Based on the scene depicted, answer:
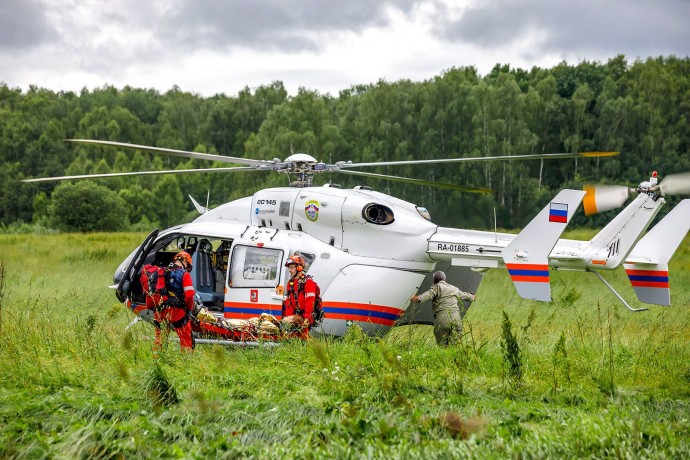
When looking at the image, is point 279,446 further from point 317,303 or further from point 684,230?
point 684,230

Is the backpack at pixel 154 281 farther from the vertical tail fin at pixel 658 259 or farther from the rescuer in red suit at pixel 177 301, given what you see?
the vertical tail fin at pixel 658 259

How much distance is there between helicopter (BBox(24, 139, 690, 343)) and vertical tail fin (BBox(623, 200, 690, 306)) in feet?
0.05

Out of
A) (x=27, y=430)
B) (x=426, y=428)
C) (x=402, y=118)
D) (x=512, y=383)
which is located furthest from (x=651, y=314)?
(x=402, y=118)

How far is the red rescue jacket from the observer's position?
11.8m

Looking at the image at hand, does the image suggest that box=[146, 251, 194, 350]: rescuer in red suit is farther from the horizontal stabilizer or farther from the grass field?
the horizontal stabilizer

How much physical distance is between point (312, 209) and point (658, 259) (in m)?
→ 4.97

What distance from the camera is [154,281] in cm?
1168

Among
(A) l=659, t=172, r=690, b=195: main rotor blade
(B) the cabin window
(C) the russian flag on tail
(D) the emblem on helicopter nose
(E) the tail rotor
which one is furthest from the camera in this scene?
(D) the emblem on helicopter nose

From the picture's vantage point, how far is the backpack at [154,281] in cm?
1149

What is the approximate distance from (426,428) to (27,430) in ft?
11.1

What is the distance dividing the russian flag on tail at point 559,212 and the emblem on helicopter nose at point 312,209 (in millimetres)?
3484

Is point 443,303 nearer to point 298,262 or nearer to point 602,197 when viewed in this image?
point 298,262

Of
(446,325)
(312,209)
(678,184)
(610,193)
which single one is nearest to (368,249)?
(312,209)

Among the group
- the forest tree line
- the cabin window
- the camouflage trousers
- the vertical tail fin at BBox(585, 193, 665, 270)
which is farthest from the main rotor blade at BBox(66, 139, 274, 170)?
the forest tree line
